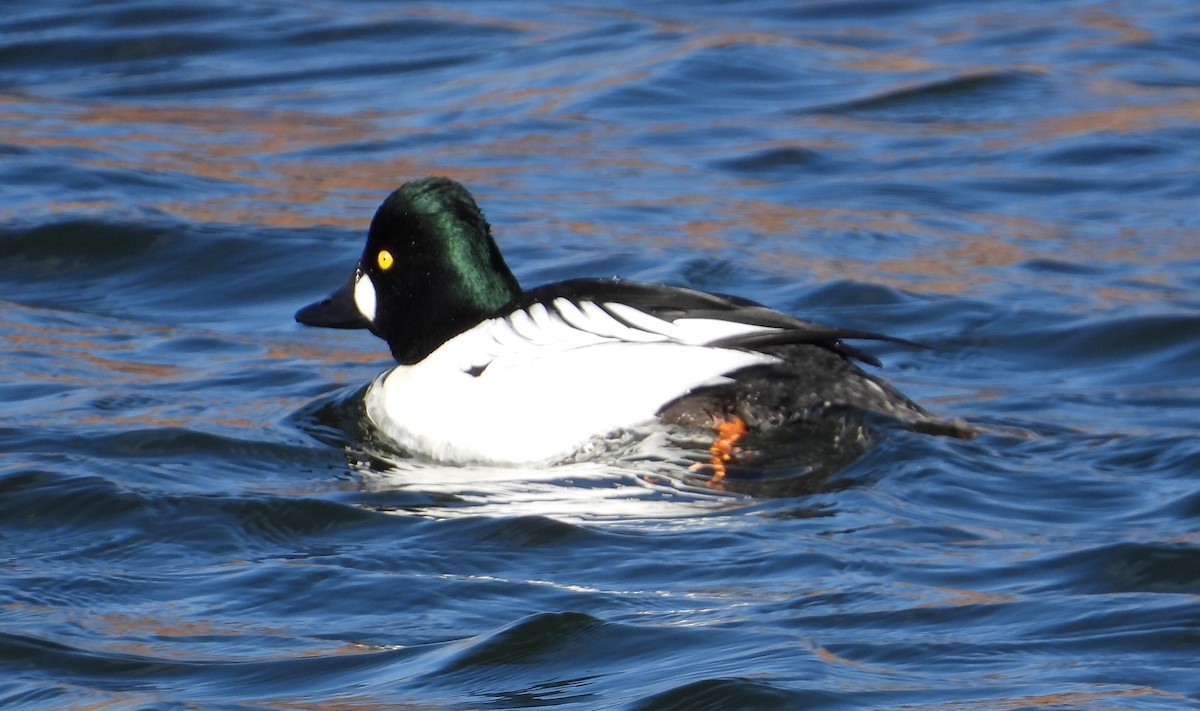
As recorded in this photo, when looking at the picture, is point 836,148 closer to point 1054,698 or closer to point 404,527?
point 404,527

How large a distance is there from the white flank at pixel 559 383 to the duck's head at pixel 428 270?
14.6 inches

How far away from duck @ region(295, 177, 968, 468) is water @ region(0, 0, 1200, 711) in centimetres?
15

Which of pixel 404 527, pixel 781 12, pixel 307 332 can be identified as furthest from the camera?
pixel 781 12

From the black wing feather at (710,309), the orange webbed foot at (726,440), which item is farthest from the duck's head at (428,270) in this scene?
the orange webbed foot at (726,440)

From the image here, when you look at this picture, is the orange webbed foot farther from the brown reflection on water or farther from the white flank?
the brown reflection on water

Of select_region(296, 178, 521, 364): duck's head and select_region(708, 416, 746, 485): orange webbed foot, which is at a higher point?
select_region(296, 178, 521, 364): duck's head

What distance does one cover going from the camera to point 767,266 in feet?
30.0

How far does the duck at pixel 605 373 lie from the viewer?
6.43 m

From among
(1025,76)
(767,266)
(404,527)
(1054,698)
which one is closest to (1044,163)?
(1025,76)

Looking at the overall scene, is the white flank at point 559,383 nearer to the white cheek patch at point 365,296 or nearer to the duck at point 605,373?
the duck at point 605,373

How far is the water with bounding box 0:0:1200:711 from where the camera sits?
15.4ft

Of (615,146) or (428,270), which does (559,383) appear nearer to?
(428,270)

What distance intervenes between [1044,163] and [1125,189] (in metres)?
0.68

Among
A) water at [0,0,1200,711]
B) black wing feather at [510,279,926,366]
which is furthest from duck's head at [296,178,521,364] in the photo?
water at [0,0,1200,711]
